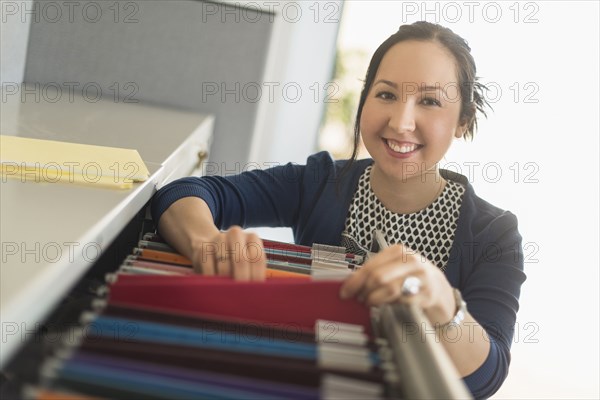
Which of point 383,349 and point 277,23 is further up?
point 277,23

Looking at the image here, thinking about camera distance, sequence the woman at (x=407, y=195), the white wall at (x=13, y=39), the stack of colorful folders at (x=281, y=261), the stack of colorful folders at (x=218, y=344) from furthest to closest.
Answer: the white wall at (x=13, y=39)
the woman at (x=407, y=195)
the stack of colorful folders at (x=281, y=261)
the stack of colorful folders at (x=218, y=344)

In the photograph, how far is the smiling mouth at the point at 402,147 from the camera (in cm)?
134

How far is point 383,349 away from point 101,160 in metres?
0.79

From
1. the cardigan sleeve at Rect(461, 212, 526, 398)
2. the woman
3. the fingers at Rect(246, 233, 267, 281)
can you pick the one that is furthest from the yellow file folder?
the cardigan sleeve at Rect(461, 212, 526, 398)

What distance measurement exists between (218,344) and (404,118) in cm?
81

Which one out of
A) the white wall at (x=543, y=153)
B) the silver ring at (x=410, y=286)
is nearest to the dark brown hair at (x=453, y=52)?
the silver ring at (x=410, y=286)

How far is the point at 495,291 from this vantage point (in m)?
1.17

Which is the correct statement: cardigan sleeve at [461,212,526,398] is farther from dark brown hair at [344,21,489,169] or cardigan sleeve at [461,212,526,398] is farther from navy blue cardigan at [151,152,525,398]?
dark brown hair at [344,21,489,169]

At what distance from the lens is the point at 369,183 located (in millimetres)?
1465

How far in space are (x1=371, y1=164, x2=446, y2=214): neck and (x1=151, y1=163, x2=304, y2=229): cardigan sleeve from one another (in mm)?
203

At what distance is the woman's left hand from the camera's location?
0.69 metres

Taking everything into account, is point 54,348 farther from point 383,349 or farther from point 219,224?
point 219,224

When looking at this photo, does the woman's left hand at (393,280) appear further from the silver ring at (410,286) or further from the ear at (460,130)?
the ear at (460,130)

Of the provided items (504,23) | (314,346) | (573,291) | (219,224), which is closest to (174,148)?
(219,224)
